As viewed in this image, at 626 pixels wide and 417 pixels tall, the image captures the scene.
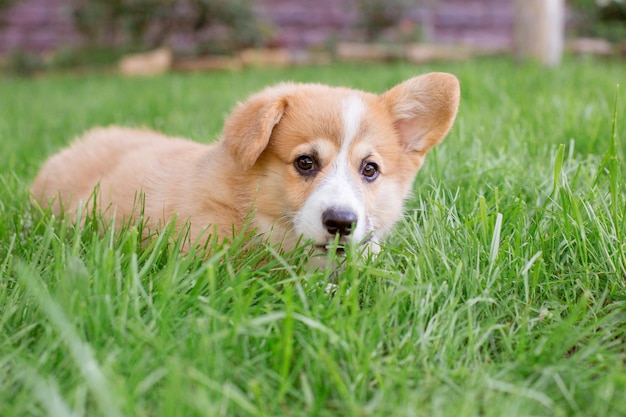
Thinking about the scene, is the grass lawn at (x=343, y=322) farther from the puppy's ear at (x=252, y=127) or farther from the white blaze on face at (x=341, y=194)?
the puppy's ear at (x=252, y=127)

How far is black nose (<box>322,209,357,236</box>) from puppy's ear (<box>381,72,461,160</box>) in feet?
2.25

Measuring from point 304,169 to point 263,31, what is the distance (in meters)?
9.23

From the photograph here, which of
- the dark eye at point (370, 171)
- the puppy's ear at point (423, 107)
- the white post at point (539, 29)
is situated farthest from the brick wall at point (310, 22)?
the dark eye at point (370, 171)

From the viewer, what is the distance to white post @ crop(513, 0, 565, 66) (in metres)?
7.45

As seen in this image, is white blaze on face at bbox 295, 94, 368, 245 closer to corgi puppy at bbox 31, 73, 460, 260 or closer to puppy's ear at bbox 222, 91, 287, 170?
corgi puppy at bbox 31, 73, 460, 260

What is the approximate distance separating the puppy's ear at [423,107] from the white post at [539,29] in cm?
527

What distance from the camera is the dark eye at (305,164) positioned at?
2371 mm

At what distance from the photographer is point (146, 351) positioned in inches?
61.2

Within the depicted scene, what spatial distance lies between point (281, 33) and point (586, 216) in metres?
10.7

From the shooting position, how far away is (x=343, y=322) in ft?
5.49

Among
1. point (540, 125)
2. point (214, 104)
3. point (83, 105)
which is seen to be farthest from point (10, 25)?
point (540, 125)

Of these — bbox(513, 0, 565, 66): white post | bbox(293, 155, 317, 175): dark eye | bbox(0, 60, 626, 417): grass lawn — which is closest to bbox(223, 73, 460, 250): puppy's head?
bbox(293, 155, 317, 175): dark eye

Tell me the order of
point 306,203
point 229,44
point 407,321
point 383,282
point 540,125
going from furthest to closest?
point 229,44
point 540,125
point 306,203
point 383,282
point 407,321

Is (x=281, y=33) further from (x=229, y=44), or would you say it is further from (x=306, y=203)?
(x=306, y=203)
